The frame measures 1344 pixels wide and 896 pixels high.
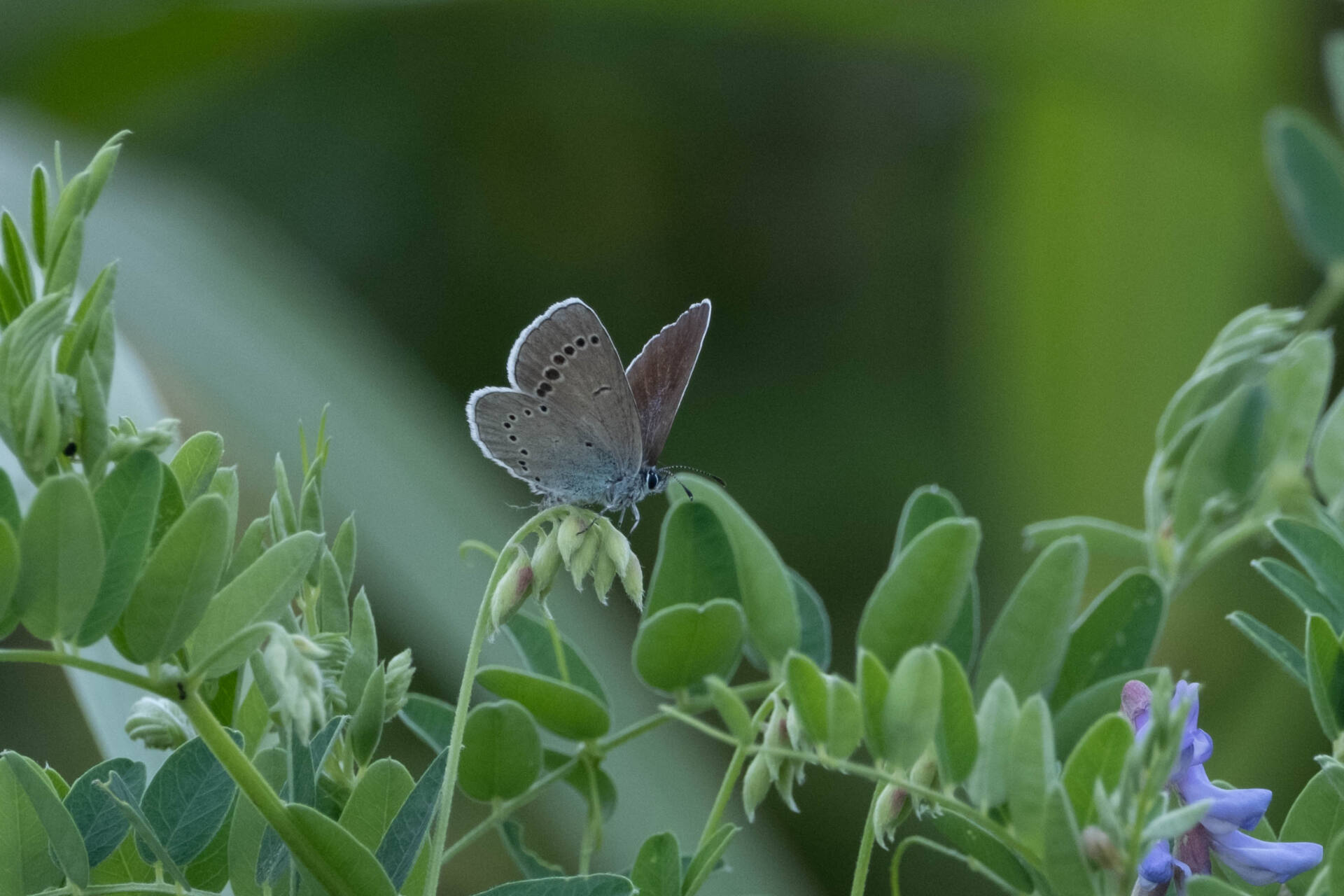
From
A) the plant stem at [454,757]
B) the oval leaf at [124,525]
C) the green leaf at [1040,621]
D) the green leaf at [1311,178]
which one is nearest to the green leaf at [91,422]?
the oval leaf at [124,525]

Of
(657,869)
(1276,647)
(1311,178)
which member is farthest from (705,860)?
(1311,178)

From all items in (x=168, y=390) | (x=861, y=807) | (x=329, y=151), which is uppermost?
(x=329, y=151)

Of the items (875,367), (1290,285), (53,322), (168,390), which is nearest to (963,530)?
(53,322)

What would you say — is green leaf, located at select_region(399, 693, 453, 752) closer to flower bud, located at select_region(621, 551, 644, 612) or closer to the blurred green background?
flower bud, located at select_region(621, 551, 644, 612)

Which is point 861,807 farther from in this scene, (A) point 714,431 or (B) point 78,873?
(B) point 78,873

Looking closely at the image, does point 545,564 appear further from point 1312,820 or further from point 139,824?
point 1312,820
